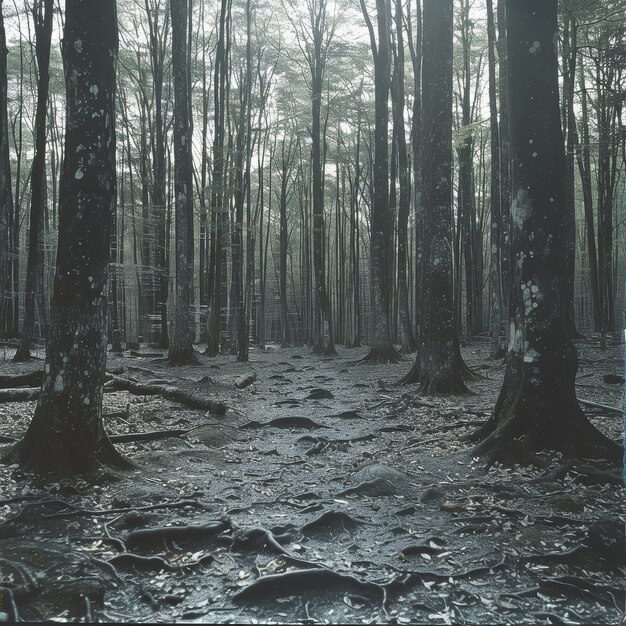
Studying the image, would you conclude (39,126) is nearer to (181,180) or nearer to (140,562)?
(181,180)

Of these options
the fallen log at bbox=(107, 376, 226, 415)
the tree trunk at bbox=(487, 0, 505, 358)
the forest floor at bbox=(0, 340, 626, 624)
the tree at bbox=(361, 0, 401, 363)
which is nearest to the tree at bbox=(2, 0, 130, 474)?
the forest floor at bbox=(0, 340, 626, 624)

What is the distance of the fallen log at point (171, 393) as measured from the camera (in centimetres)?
751

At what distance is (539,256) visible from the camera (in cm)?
458

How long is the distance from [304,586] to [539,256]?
3.34 metres

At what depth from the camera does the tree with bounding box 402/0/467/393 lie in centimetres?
837

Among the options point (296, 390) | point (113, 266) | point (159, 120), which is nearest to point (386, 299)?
point (296, 390)

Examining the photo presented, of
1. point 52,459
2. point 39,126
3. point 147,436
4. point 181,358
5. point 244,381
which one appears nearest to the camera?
point 52,459

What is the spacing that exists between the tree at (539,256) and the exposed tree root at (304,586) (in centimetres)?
230

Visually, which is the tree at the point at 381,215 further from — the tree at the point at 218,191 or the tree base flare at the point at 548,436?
the tree base flare at the point at 548,436

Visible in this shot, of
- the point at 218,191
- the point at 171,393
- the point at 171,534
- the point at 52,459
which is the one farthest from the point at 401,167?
the point at 171,534

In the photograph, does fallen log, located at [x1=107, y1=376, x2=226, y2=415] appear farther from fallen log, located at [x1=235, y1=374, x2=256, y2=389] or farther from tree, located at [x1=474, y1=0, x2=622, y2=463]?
tree, located at [x1=474, y1=0, x2=622, y2=463]

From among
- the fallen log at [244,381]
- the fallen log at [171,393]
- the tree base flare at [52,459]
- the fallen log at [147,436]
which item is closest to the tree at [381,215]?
the fallen log at [244,381]

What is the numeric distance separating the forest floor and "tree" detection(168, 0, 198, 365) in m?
7.24

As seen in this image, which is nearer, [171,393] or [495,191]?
[171,393]
